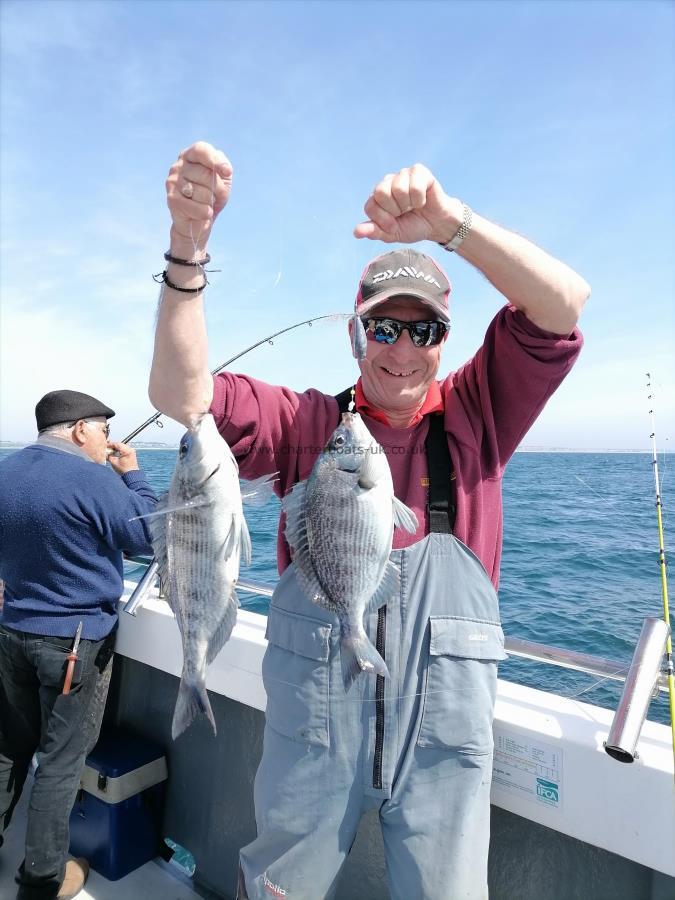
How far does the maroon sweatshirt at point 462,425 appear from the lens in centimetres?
222

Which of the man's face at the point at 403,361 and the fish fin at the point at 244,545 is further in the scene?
the man's face at the point at 403,361

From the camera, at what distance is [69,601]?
11.6ft

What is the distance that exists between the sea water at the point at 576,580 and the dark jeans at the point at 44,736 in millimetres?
1226

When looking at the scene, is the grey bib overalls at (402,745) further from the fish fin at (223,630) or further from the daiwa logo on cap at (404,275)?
the daiwa logo on cap at (404,275)

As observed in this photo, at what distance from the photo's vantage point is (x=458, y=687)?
2150 millimetres

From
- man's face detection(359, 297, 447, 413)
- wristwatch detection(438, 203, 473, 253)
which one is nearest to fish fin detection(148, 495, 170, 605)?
man's face detection(359, 297, 447, 413)

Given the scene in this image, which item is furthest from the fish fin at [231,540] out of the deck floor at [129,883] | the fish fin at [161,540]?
the deck floor at [129,883]

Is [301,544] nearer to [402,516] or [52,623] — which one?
[402,516]

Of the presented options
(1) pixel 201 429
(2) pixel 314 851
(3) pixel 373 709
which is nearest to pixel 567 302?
(1) pixel 201 429

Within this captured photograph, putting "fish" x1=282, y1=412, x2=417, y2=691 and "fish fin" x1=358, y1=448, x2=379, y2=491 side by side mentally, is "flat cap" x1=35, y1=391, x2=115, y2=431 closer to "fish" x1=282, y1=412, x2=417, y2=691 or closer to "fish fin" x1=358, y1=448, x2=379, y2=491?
"fish" x1=282, y1=412, x2=417, y2=691

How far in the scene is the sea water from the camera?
7574 mm

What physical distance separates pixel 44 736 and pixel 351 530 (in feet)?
8.85

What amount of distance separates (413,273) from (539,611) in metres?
9.17

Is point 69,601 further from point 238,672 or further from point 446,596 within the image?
point 446,596
